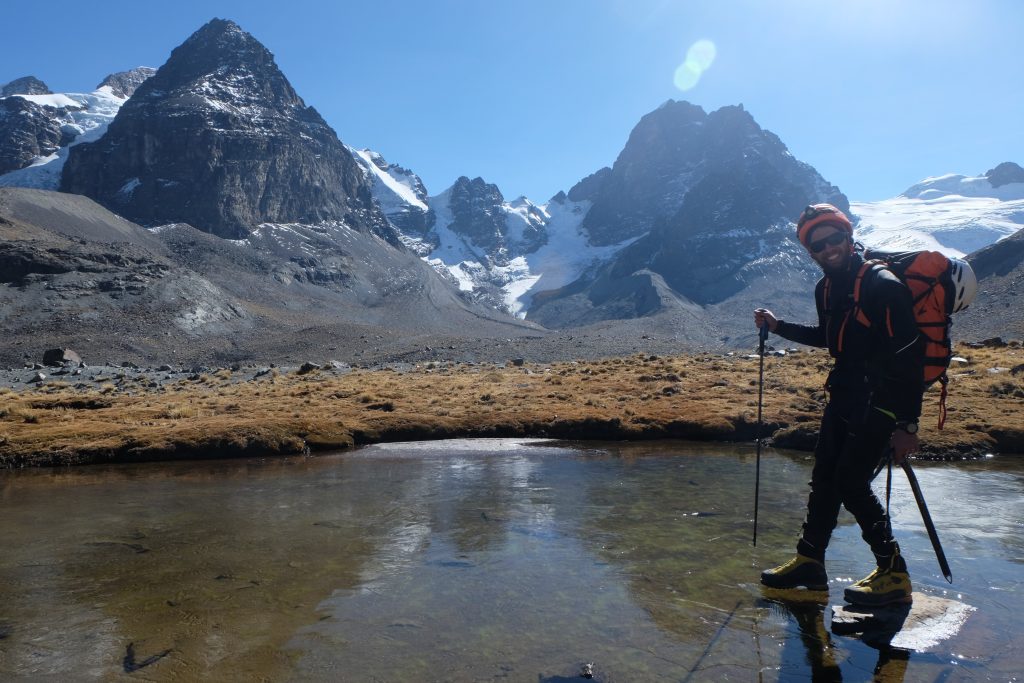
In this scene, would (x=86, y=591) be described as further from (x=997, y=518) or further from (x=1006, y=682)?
(x=997, y=518)

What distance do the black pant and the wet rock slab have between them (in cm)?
52

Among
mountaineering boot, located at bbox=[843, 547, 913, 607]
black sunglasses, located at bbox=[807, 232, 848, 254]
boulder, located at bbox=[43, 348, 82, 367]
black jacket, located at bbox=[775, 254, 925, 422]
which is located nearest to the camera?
black jacket, located at bbox=[775, 254, 925, 422]

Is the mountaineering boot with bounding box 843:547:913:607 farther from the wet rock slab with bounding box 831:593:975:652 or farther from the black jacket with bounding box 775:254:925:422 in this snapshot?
the black jacket with bounding box 775:254:925:422

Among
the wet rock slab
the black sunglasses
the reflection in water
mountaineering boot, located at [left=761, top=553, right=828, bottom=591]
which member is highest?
the black sunglasses

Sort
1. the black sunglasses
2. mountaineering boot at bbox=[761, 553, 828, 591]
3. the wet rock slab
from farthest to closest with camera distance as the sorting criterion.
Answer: the black sunglasses < mountaineering boot at bbox=[761, 553, 828, 591] < the wet rock slab

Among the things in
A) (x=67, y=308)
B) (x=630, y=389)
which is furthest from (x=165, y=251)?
(x=630, y=389)

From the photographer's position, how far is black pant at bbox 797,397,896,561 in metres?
5.75

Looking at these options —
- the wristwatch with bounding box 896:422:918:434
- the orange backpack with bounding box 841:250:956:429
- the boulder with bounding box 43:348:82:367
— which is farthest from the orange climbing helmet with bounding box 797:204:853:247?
the boulder with bounding box 43:348:82:367

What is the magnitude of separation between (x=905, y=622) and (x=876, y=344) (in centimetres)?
226

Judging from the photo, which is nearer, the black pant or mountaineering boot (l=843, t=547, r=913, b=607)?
mountaineering boot (l=843, t=547, r=913, b=607)

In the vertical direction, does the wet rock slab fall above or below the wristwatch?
below

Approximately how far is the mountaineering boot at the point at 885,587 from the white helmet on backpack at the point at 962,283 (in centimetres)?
225

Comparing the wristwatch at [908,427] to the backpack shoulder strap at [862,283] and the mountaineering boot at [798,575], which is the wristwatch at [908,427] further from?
the mountaineering boot at [798,575]

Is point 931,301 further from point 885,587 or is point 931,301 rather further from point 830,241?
point 885,587
